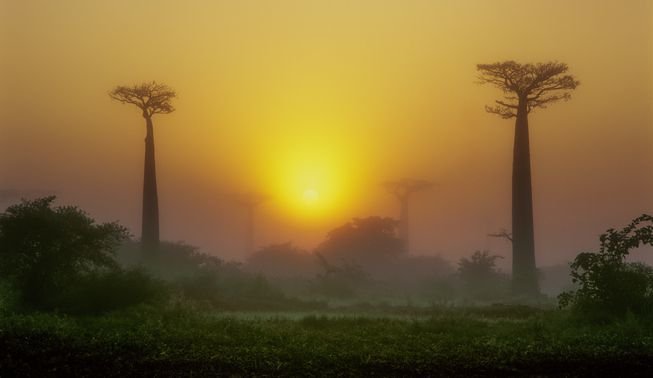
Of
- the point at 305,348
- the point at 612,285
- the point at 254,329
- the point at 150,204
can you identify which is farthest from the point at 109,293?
the point at 150,204

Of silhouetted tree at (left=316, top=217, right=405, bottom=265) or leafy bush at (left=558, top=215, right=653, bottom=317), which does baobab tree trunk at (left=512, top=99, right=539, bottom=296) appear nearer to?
leafy bush at (left=558, top=215, right=653, bottom=317)

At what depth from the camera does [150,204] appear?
51.3 meters

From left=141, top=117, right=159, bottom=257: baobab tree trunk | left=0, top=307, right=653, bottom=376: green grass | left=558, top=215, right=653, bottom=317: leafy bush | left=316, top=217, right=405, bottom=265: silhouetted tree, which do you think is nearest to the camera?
left=0, top=307, right=653, bottom=376: green grass

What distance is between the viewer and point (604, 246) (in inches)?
977

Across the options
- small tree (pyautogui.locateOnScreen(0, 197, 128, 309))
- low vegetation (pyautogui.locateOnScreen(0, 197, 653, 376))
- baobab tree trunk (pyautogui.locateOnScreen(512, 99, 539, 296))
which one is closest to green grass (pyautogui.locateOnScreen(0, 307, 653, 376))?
low vegetation (pyautogui.locateOnScreen(0, 197, 653, 376))

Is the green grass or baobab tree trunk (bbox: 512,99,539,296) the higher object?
baobab tree trunk (bbox: 512,99,539,296)

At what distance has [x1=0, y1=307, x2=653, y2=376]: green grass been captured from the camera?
16.1 m

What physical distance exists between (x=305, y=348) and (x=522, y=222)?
32030 millimetres

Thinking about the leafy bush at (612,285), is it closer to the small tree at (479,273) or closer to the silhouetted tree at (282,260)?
the small tree at (479,273)

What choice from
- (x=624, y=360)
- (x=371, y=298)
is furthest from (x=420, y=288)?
(x=624, y=360)

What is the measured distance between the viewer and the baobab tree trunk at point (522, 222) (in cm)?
4638

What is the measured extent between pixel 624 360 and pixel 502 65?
3194 centimetres

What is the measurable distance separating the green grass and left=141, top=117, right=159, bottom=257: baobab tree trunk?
29.5 meters

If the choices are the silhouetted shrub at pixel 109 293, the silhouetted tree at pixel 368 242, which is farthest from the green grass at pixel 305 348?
the silhouetted tree at pixel 368 242
